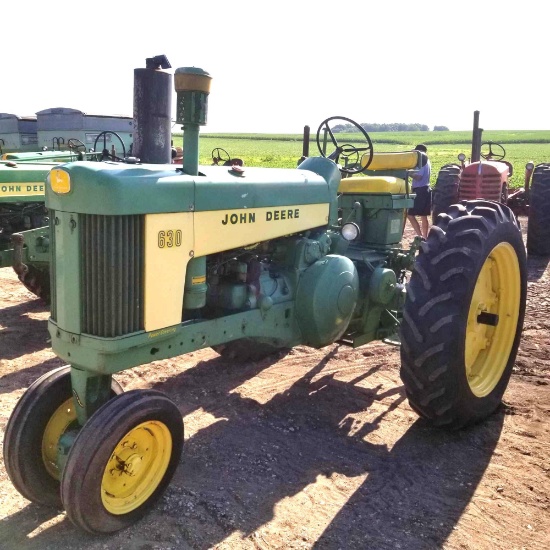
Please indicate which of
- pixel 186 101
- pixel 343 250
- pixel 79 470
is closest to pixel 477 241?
pixel 343 250

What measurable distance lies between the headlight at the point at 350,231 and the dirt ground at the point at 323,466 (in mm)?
1111

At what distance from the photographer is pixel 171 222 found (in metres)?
2.92

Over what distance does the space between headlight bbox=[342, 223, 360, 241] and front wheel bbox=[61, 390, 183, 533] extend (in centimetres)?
181

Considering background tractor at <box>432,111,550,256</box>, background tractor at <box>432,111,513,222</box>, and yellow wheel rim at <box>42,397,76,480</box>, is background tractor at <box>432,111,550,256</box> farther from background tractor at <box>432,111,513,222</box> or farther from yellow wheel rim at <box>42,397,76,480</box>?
yellow wheel rim at <box>42,397,76,480</box>

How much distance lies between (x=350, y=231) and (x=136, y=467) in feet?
6.84

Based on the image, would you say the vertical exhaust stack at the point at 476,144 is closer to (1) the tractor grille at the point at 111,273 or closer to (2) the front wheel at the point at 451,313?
(2) the front wheel at the point at 451,313

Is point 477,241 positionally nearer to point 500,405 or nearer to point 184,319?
point 500,405

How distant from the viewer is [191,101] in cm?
298

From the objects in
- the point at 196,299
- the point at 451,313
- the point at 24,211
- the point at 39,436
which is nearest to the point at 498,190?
the point at 24,211

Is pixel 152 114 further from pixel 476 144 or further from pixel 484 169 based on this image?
pixel 476 144

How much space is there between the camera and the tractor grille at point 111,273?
2689 millimetres

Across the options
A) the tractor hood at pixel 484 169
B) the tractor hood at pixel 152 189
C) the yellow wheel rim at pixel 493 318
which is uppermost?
the tractor hood at pixel 484 169

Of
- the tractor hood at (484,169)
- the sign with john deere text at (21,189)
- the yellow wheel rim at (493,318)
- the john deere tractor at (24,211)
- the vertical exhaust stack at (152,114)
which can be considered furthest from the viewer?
the tractor hood at (484,169)

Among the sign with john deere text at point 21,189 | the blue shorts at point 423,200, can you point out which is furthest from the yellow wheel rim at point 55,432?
the blue shorts at point 423,200
